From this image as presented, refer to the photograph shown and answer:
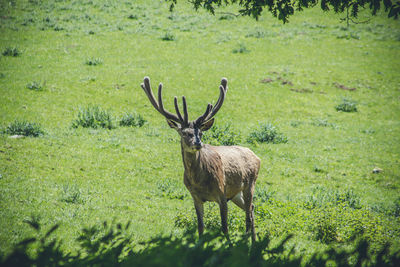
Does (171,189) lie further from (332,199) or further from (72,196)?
(332,199)

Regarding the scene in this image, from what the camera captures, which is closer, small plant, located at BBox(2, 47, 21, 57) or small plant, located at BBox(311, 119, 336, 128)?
small plant, located at BBox(311, 119, 336, 128)

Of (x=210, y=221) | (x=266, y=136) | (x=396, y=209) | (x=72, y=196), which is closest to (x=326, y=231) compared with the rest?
(x=210, y=221)

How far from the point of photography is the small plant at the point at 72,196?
29.0 feet

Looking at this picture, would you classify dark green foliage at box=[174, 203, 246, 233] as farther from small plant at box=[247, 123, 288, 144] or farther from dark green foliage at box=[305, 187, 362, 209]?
small plant at box=[247, 123, 288, 144]

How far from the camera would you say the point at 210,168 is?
6598 millimetres

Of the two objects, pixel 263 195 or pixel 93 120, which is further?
pixel 93 120

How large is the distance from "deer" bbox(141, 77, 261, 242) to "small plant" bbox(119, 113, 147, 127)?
9839mm

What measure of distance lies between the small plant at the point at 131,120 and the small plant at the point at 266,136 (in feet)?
18.5

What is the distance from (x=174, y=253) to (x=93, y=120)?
558 inches

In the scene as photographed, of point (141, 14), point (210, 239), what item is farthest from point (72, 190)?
point (141, 14)

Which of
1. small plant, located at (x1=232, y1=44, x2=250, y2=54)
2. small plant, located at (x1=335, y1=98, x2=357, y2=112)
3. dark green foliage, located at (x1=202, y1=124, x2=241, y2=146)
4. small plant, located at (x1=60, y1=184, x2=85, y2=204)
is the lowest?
small plant, located at (x1=335, y1=98, x2=357, y2=112)

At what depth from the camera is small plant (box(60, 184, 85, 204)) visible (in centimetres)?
885

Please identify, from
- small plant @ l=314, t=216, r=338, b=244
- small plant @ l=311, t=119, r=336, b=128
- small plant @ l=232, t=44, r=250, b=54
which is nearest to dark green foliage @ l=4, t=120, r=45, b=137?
small plant @ l=314, t=216, r=338, b=244

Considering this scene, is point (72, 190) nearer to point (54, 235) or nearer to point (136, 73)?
point (54, 235)
